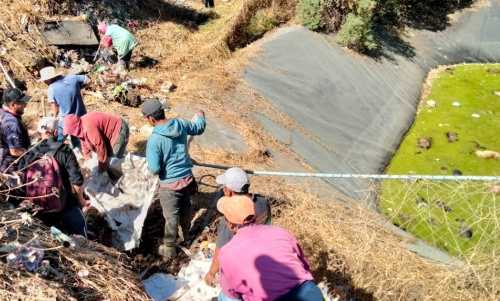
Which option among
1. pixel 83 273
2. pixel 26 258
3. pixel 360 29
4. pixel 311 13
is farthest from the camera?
pixel 311 13

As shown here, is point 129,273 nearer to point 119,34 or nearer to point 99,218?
point 99,218

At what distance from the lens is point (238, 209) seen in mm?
3184

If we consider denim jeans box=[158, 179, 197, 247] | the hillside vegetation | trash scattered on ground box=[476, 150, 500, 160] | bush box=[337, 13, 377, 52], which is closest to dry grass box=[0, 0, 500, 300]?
denim jeans box=[158, 179, 197, 247]

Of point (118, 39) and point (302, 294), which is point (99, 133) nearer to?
point (302, 294)

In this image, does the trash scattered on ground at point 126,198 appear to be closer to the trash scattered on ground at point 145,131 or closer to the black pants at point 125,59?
the trash scattered on ground at point 145,131

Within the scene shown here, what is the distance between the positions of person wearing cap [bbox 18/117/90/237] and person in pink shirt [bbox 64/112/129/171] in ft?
2.18

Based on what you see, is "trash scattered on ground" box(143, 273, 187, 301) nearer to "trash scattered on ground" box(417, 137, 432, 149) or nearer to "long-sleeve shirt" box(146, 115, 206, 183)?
"long-sleeve shirt" box(146, 115, 206, 183)

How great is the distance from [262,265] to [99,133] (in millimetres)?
2811

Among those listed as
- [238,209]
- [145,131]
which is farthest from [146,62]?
[238,209]

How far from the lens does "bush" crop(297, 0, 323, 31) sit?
41.6ft

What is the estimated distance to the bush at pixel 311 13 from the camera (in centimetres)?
1268

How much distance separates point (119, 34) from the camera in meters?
9.02

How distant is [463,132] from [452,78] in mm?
2786

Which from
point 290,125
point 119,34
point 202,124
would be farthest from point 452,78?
point 202,124
